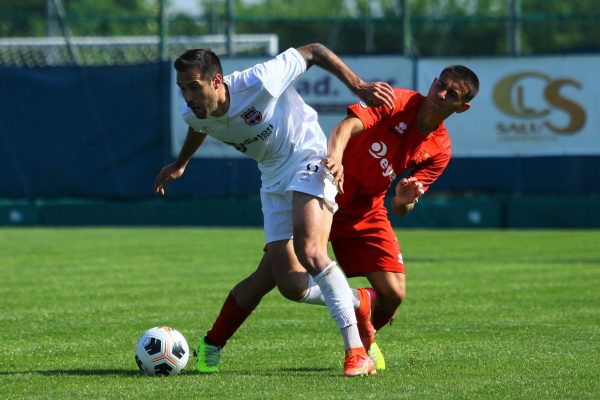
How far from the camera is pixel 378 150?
763 centimetres

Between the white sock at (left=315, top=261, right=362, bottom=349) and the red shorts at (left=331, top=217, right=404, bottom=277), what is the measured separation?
2.08 ft

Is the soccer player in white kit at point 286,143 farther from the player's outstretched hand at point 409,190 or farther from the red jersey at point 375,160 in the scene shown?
the player's outstretched hand at point 409,190

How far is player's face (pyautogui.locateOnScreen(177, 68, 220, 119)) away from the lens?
6.83 meters

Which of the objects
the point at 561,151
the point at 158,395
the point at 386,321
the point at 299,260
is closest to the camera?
the point at 158,395

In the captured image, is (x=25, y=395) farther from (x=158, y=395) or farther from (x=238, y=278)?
(x=238, y=278)

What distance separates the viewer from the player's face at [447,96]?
296 inches

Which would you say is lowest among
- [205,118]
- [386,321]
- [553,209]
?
[553,209]

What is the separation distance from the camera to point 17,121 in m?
22.2

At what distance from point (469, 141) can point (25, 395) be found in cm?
1507

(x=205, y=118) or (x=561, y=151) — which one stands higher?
(x=205, y=118)

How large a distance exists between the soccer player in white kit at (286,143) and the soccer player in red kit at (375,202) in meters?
0.31

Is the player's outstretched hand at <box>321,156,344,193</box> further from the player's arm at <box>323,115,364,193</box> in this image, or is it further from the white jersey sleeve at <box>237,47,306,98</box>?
the white jersey sleeve at <box>237,47,306,98</box>

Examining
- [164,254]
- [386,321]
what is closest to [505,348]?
[386,321]

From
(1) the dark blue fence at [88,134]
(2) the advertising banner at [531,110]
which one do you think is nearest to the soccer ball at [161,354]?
(2) the advertising banner at [531,110]
